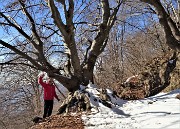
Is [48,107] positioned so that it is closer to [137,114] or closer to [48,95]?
[48,95]

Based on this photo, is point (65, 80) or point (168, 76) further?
point (168, 76)

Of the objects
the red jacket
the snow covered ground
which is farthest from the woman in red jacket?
the snow covered ground

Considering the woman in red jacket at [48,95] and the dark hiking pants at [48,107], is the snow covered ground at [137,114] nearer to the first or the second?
the woman in red jacket at [48,95]

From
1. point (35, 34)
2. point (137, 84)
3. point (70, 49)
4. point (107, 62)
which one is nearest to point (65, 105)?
point (70, 49)

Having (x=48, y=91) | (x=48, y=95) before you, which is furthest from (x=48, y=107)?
(x=48, y=91)

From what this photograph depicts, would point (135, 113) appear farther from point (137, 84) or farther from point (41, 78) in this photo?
point (137, 84)

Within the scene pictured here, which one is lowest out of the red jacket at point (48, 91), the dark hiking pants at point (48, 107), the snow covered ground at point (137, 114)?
the snow covered ground at point (137, 114)

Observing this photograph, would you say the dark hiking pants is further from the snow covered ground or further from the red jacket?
the snow covered ground

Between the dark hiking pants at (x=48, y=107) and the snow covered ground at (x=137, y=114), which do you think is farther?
the dark hiking pants at (x=48, y=107)

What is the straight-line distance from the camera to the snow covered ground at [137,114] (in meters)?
6.57

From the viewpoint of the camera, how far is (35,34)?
416 inches

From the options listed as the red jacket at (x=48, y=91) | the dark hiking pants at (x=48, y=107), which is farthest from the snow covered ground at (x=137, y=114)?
the dark hiking pants at (x=48, y=107)

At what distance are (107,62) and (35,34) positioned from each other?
2149 centimetres

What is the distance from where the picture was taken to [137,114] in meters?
7.80
